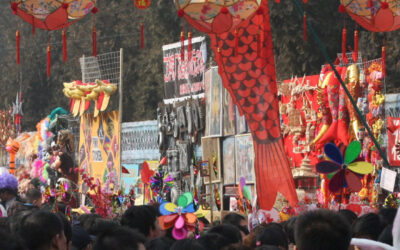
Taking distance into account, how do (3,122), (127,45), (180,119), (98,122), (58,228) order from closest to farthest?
(58,228) → (180,119) → (98,122) → (3,122) → (127,45)

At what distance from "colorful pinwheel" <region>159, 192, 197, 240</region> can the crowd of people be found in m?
0.07

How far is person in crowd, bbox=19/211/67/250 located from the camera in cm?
374

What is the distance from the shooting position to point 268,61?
9.95m

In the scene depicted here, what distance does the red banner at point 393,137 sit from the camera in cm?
1153

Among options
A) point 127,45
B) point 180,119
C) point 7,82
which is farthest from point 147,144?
point 7,82

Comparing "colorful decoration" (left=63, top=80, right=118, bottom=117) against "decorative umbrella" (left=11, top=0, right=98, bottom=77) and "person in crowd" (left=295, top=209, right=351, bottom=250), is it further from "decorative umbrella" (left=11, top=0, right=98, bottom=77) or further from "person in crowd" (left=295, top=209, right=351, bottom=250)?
"person in crowd" (left=295, top=209, right=351, bottom=250)

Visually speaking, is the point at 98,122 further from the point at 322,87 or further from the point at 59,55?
the point at 59,55

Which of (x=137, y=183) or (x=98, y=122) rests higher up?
(x=98, y=122)

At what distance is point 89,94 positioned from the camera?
17.9 m

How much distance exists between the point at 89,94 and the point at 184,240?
14.1 metres

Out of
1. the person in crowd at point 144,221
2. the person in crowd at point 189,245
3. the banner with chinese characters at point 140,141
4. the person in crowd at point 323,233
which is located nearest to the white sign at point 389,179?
the person in crowd at point 144,221

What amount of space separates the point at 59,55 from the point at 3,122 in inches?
216

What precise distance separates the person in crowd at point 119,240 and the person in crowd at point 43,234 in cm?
31

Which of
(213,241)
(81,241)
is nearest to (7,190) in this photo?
(81,241)
